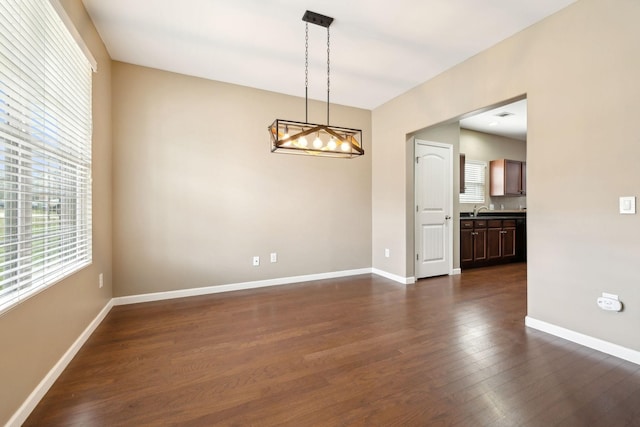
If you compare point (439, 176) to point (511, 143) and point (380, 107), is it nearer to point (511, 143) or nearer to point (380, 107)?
point (380, 107)

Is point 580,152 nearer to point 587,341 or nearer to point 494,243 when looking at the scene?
point 587,341

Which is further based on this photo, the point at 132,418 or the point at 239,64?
the point at 239,64

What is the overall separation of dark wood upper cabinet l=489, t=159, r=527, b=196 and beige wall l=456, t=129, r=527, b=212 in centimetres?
13

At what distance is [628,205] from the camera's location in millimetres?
2006

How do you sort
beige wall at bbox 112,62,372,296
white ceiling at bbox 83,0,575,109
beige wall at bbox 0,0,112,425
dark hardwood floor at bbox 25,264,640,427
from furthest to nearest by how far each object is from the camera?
beige wall at bbox 112,62,372,296
white ceiling at bbox 83,0,575,109
dark hardwood floor at bbox 25,264,640,427
beige wall at bbox 0,0,112,425

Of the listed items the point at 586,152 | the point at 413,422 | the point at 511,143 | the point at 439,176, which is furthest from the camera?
the point at 511,143

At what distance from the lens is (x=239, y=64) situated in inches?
128

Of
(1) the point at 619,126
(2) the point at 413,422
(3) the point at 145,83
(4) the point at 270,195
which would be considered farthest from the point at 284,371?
(3) the point at 145,83

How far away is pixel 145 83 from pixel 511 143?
7620 millimetres

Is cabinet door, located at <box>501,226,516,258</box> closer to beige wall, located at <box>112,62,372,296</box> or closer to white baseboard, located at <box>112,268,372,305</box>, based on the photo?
white baseboard, located at <box>112,268,372,305</box>

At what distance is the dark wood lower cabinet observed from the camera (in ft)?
16.3

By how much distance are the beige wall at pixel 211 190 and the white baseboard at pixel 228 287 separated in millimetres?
72

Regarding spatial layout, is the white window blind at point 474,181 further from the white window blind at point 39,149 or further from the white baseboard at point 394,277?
the white window blind at point 39,149

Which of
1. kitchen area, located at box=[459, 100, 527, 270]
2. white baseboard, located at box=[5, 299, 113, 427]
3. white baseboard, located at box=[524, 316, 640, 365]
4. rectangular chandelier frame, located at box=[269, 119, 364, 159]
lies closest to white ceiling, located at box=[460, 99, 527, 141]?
kitchen area, located at box=[459, 100, 527, 270]
